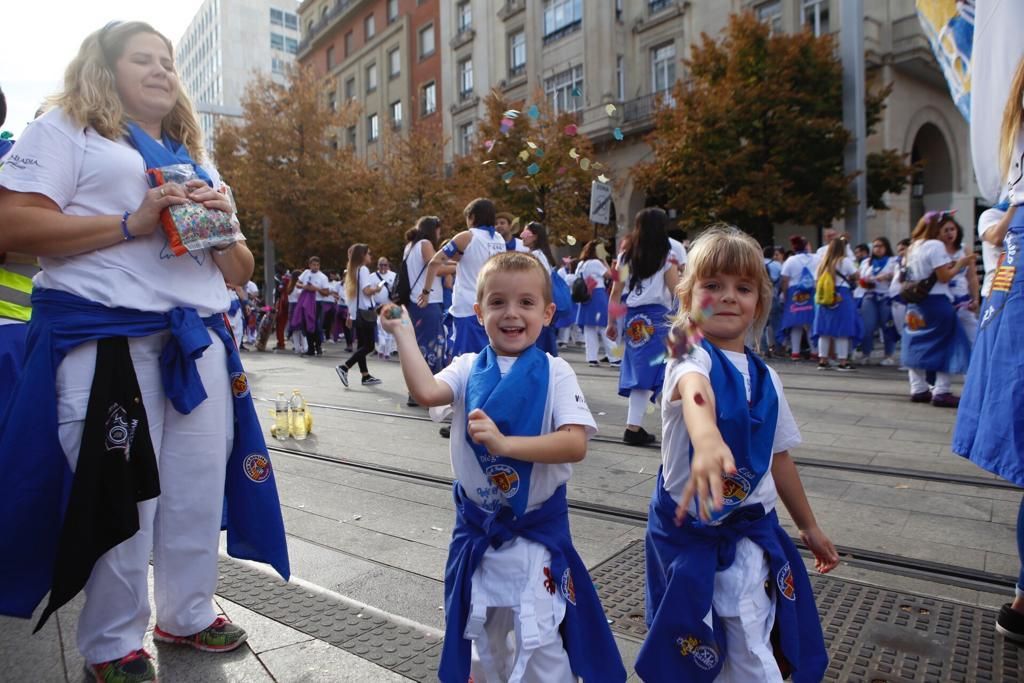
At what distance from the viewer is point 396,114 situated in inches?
1571

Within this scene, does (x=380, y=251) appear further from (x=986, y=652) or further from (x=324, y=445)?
(x=986, y=652)

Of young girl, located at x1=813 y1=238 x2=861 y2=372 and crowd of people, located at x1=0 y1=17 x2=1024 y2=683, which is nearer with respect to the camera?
crowd of people, located at x1=0 y1=17 x2=1024 y2=683

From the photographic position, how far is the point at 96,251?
7.52 ft

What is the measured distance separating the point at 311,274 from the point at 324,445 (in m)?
11.3

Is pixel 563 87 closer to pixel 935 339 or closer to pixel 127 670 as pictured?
pixel 935 339

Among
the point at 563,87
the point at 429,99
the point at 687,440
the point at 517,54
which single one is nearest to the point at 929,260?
the point at 687,440

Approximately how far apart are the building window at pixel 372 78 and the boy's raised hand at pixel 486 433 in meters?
43.0

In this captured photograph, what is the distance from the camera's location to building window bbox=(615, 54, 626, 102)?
82.2ft

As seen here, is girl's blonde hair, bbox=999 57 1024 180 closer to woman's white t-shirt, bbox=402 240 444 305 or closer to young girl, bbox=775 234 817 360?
woman's white t-shirt, bbox=402 240 444 305

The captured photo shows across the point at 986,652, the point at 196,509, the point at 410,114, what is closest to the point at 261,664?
the point at 196,509

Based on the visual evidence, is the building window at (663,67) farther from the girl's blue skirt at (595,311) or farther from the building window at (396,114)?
the building window at (396,114)

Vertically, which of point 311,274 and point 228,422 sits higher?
point 311,274

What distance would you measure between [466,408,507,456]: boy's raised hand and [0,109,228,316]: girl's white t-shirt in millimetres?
1182

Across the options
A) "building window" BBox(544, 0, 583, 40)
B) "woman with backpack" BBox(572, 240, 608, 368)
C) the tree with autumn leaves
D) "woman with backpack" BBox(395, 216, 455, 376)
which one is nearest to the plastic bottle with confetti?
"woman with backpack" BBox(395, 216, 455, 376)
